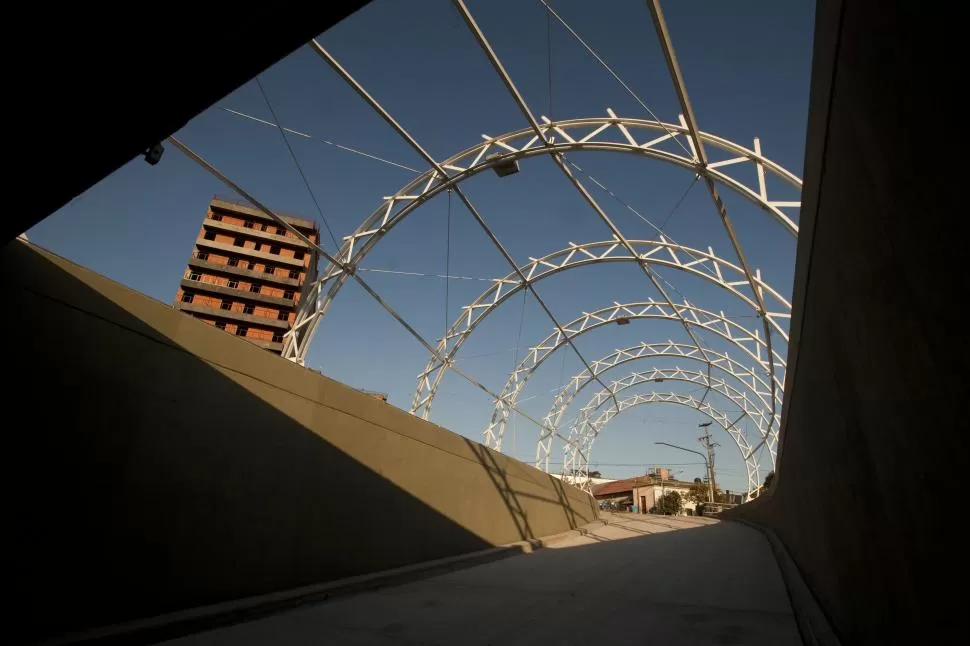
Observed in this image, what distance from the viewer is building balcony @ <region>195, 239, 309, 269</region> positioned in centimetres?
5725

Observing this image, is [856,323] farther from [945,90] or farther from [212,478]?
[212,478]

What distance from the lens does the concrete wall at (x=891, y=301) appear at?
1589mm

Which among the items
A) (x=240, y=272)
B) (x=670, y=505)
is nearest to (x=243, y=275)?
(x=240, y=272)

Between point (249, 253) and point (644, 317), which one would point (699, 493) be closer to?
point (644, 317)

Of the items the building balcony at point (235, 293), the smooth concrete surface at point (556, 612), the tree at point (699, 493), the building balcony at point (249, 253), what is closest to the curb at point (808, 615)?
the smooth concrete surface at point (556, 612)

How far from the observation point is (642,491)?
80.9m

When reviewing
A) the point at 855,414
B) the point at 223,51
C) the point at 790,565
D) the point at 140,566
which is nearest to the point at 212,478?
the point at 140,566

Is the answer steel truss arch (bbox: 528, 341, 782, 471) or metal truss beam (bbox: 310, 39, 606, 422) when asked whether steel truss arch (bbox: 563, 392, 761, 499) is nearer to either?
steel truss arch (bbox: 528, 341, 782, 471)

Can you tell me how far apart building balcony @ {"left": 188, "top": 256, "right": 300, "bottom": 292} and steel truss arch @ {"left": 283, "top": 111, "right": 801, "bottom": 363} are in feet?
140

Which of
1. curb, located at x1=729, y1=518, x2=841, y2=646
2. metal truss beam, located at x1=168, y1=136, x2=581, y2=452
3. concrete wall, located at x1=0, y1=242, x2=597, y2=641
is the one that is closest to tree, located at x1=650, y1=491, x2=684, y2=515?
metal truss beam, located at x1=168, y1=136, x2=581, y2=452

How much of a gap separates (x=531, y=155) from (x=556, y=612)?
13.8 metres

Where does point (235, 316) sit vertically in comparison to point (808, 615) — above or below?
above

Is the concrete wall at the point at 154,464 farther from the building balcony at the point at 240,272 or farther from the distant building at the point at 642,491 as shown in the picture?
the distant building at the point at 642,491

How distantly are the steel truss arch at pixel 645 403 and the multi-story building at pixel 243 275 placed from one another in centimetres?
3484
